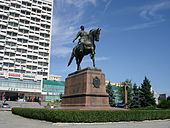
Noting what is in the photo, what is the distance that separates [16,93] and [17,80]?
5.01 meters

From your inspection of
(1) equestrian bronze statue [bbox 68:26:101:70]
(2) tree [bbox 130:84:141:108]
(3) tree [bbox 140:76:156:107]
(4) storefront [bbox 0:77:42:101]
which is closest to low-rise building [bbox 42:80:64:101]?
(4) storefront [bbox 0:77:42:101]

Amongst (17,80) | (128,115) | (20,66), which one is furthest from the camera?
(20,66)

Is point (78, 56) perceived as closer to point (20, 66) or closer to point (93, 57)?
point (93, 57)

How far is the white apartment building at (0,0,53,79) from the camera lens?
67812 millimetres

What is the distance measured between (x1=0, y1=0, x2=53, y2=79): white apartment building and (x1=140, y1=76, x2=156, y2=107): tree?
37946 mm

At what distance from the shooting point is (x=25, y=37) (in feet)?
236

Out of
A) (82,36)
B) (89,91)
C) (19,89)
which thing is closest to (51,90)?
(19,89)

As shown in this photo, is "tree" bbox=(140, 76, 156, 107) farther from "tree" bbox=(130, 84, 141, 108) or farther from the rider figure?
the rider figure

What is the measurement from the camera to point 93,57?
15.3 meters

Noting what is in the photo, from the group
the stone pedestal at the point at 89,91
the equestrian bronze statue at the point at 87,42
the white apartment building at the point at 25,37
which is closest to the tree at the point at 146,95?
the equestrian bronze statue at the point at 87,42

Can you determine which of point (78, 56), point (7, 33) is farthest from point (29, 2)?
point (78, 56)

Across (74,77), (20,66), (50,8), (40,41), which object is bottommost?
(74,77)

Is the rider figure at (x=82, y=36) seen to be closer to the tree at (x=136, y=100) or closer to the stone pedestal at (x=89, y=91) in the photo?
the stone pedestal at (x=89, y=91)

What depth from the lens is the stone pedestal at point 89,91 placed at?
13.3m
